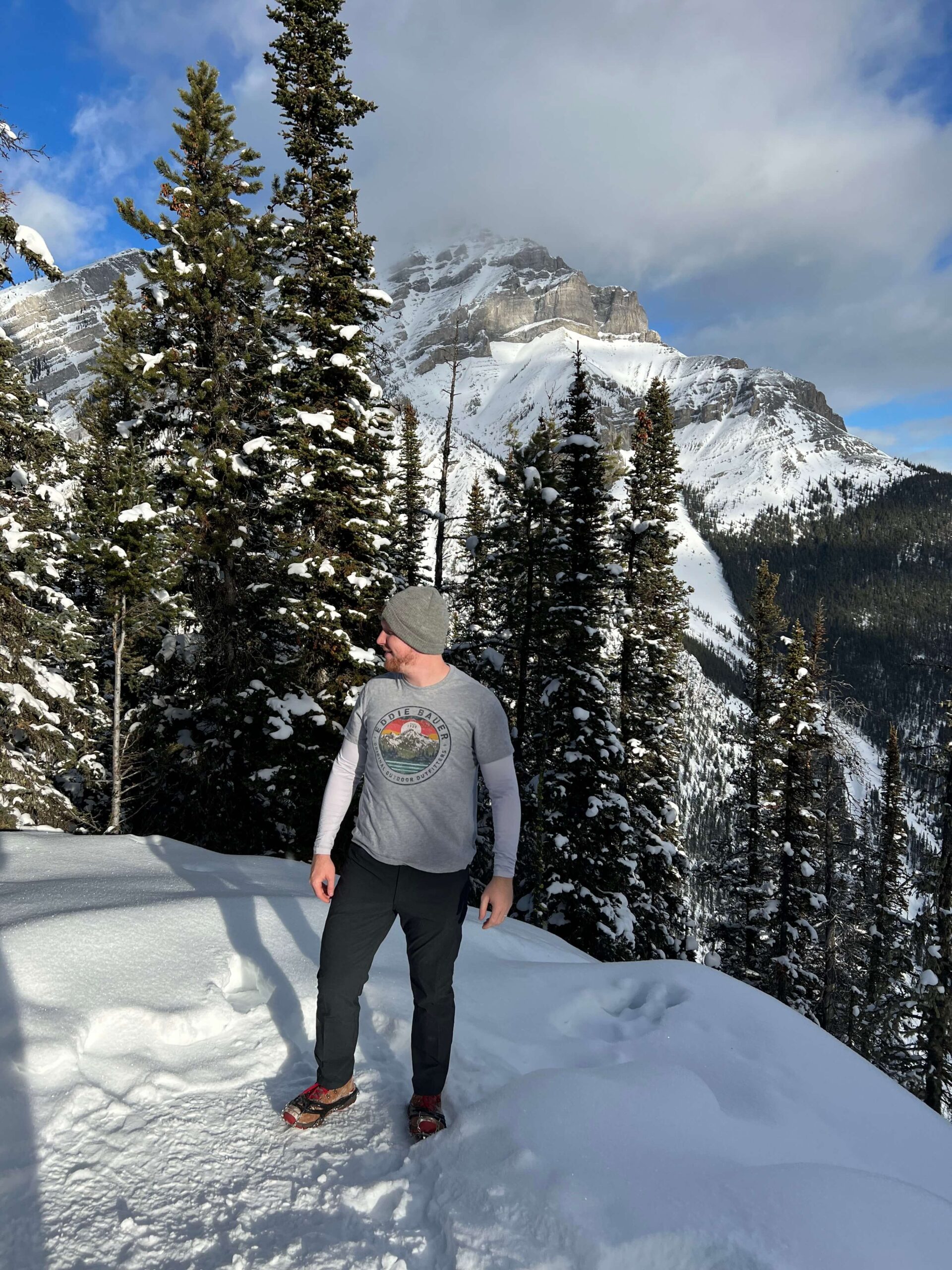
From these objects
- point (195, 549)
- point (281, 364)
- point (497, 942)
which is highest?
point (281, 364)

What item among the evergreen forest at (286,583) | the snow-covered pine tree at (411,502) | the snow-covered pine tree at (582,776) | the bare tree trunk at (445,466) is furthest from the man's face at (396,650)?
the snow-covered pine tree at (411,502)

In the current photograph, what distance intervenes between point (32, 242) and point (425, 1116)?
11.9 metres

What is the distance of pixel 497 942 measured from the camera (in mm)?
5633

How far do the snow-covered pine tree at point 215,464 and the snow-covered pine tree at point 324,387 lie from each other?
711 mm

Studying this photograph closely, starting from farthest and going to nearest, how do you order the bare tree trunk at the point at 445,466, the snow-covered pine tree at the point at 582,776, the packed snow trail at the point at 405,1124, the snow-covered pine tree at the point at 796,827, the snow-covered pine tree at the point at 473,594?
the snow-covered pine tree at the point at 796,827 → the bare tree trunk at the point at 445,466 → the snow-covered pine tree at the point at 473,594 → the snow-covered pine tree at the point at 582,776 → the packed snow trail at the point at 405,1124

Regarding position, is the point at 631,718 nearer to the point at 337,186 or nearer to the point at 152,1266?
the point at 337,186

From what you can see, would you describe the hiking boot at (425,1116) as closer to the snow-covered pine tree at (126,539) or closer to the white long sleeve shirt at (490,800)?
the white long sleeve shirt at (490,800)

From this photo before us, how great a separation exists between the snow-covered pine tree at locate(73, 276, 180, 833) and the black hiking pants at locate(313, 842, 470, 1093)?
11.7 m

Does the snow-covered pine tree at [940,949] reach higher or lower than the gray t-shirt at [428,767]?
lower

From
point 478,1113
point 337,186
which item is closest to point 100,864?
point 478,1113

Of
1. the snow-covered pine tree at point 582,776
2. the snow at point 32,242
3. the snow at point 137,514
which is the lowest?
the snow-covered pine tree at point 582,776

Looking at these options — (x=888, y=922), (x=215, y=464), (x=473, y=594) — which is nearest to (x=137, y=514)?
(x=215, y=464)

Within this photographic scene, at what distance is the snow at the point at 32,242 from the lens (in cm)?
934

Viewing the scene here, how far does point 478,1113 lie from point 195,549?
479 inches
